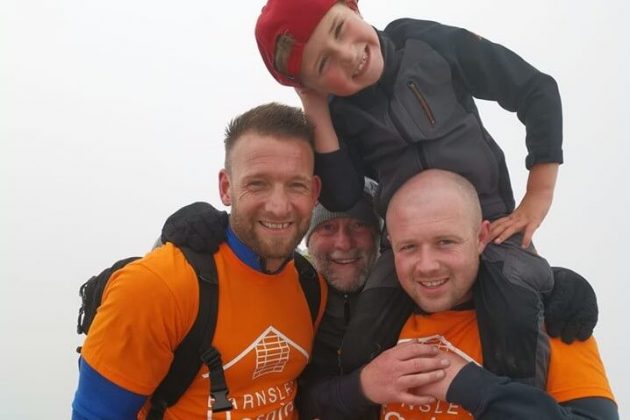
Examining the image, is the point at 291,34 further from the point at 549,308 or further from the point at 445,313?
the point at 549,308

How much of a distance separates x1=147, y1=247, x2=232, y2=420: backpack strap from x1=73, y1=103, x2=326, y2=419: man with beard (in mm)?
20

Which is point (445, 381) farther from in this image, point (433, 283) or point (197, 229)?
point (197, 229)

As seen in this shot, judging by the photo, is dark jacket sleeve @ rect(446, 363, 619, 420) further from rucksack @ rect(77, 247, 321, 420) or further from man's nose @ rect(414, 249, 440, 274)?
rucksack @ rect(77, 247, 321, 420)

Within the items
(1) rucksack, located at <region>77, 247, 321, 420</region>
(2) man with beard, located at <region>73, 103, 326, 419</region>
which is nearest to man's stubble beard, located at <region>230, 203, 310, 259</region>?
(2) man with beard, located at <region>73, 103, 326, 419</region>

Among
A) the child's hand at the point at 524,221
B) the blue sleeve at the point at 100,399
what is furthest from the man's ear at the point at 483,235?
the blue sleeve at the point at 100,399

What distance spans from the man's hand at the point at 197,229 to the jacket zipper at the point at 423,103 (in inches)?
26.8

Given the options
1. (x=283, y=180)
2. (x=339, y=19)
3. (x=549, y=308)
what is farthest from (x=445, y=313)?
(x=339, y=19)

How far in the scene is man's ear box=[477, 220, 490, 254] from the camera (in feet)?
4.66

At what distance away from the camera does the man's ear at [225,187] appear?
155 centimetres

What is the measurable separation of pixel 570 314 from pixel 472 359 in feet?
0.87

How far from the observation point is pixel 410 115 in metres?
1.47

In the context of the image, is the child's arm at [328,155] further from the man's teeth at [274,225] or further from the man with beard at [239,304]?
the man's teeth at [274,225]

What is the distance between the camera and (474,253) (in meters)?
1.37

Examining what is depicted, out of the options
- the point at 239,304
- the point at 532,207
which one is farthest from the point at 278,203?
the point at 532,207
